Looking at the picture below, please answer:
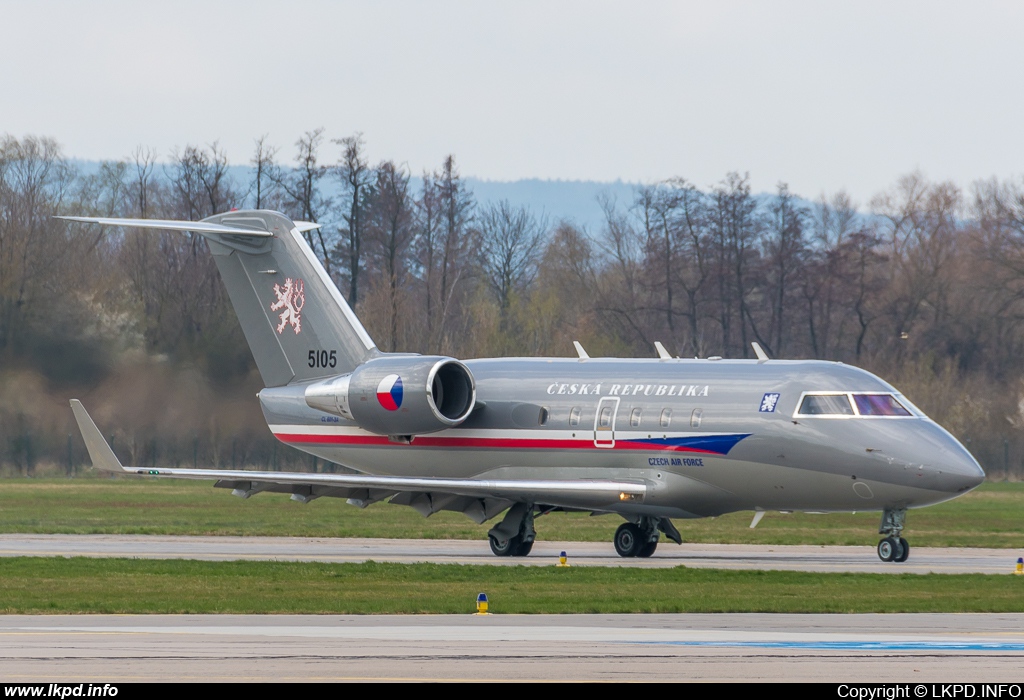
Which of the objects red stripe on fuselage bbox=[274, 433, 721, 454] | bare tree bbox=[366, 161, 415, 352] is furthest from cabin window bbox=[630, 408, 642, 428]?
bare tree bbox=[366, 161, 415, 352]

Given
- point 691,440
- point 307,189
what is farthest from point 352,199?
point 691,440

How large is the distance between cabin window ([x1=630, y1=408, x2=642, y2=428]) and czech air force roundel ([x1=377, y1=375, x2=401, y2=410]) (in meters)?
4.55

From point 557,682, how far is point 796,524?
1041 inches

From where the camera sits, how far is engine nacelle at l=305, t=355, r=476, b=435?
2977 centimetres

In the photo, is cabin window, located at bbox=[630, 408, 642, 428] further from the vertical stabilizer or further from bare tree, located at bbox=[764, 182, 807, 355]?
bare tree, located at bbox=[764, 182, 807, 355]

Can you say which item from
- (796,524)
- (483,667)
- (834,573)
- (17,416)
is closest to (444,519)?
(796,524)

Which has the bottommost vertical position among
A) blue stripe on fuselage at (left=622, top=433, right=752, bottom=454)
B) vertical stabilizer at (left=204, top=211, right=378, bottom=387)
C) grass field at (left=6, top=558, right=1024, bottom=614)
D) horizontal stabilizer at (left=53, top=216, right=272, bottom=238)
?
grass field at (left=6, top=558, right=1024, bottom=614)

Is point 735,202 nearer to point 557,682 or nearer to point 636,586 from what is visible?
point 636,586

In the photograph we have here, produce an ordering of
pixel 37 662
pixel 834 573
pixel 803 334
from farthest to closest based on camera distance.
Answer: pixel 803 334 < pixel 834 573 < pixel 37 662

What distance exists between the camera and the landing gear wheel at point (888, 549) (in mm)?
27141

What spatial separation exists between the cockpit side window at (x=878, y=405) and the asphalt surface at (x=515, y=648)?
859 centimetres

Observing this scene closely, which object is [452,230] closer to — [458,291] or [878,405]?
[458,291]

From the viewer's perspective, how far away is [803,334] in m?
73.1

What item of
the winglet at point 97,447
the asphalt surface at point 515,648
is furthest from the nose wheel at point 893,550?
the winglet at point 97,447
